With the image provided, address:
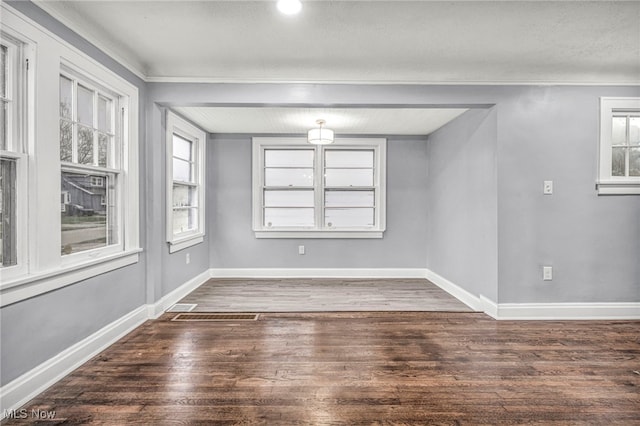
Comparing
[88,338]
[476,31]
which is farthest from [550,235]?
[88,338]

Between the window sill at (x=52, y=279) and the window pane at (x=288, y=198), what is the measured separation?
9.01 ft

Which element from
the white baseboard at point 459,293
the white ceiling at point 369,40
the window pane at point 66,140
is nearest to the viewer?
the white ceiling at point 369,40

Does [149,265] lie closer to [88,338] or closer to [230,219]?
[88,338]

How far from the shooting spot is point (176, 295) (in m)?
3.99

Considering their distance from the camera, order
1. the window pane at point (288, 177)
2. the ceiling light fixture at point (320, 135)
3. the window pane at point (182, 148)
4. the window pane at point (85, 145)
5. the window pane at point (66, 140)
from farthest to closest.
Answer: the window pane at point (288, 177) < the window pane at point (182, 148) < the ceiling light fixture at point (320, 135) < the window pane at point (85, 145) < the window pane at point (66, 140)

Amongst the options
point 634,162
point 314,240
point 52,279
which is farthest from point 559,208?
point 52,279

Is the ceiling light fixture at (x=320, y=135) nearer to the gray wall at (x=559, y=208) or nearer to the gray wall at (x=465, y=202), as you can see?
the gray wall at (x=465, y=202)

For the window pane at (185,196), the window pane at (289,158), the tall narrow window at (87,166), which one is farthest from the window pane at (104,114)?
the window pane at (289,158)

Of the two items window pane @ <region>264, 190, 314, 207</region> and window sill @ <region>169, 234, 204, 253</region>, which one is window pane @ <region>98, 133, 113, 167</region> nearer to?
window sill @ <region>169, 234, 204, 253</region>

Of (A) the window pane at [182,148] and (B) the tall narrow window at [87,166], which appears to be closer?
Answer: (B) the tall narrow window at [87,166]

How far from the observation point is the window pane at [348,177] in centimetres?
550

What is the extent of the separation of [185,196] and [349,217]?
2.52 metres

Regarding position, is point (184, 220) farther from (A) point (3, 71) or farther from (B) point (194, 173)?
(A) point (3, 71)

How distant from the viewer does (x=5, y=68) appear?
6.31 feet
